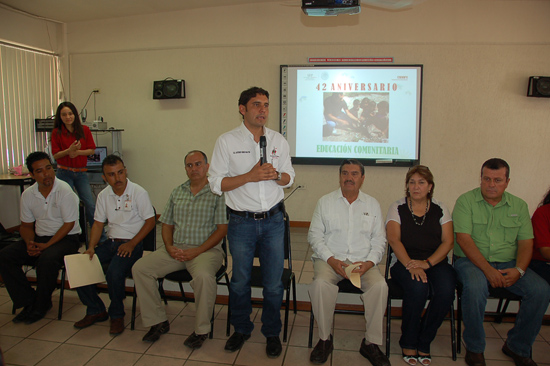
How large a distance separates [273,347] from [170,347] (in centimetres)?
70

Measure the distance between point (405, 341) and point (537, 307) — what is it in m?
0.81

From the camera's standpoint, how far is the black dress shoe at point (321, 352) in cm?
235

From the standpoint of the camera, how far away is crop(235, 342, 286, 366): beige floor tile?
2.37 metres

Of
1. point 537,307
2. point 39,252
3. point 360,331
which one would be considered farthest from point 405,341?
point 39,252

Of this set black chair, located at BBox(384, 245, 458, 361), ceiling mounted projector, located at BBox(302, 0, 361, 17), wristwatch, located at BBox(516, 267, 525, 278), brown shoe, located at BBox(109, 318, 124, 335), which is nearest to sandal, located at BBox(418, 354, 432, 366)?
black chair, located at BBox(384, 245, 458, 361)

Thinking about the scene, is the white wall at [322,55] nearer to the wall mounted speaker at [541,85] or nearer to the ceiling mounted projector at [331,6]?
the wall mounted speaker at [541,85]

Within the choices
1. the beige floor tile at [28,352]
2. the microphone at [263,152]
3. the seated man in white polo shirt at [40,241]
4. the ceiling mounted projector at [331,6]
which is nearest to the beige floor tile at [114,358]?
the beige floor tile at [28,352]

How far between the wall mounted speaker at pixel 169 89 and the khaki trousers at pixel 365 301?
3.80m

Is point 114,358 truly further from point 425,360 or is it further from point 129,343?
point 425,360

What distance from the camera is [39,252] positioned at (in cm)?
300

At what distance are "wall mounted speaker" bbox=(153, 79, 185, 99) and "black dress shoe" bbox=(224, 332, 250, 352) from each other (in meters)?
3.75

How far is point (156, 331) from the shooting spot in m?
2.66

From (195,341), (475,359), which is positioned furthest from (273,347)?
(475,359)

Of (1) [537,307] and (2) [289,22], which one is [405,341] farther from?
(2) [289,22]
